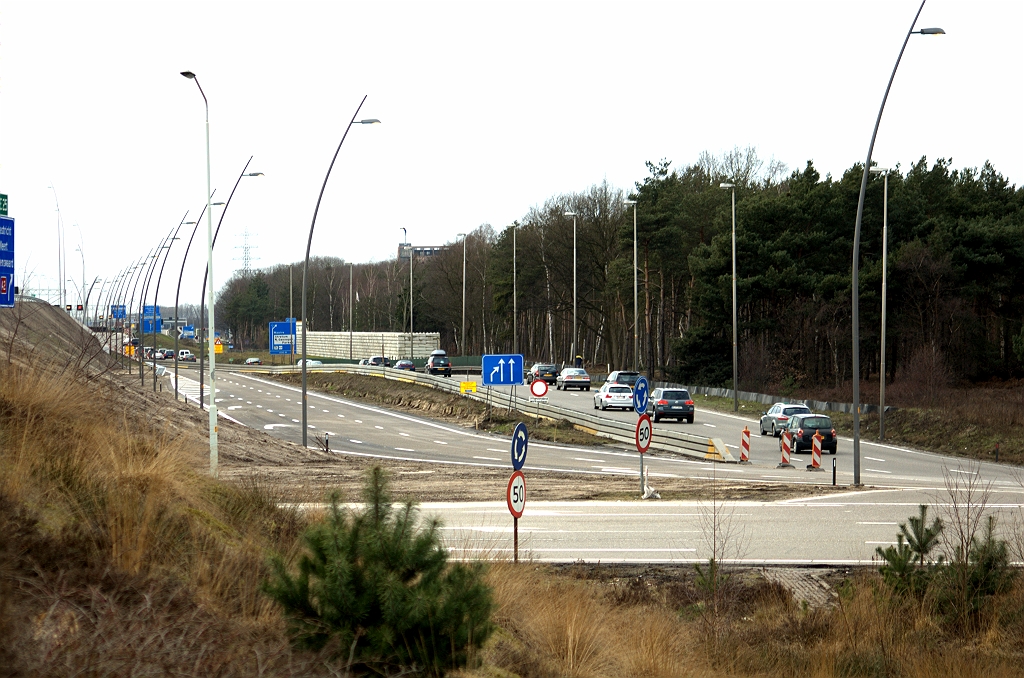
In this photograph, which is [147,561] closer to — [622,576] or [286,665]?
[286,665]

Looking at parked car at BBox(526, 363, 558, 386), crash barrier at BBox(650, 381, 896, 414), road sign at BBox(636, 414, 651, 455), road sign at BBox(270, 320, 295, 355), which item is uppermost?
road sign at BBox(270, 320, 295, 355)

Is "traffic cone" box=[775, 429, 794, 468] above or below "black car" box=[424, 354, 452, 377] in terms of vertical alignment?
below

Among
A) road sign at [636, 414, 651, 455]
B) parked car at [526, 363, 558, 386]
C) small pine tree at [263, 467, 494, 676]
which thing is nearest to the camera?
small pine tree at [263, 467, 494, 676]

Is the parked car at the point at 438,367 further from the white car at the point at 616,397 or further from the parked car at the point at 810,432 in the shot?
the parked car at the point at 810,432

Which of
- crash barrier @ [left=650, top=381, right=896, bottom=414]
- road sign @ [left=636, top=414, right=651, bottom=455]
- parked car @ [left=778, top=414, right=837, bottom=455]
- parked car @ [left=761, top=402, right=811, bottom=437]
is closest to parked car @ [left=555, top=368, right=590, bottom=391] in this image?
crash barrier @ [left=650, top=381, right=896, bottom=414]

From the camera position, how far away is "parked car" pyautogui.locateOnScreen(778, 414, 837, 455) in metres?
37.0

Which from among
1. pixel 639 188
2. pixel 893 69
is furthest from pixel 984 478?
pixel 639 188

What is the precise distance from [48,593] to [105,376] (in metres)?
6.92

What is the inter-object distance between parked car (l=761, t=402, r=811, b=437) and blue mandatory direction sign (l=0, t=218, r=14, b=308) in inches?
1190

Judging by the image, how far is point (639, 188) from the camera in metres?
79.6

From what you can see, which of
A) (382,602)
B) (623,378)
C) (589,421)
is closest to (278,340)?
(623,378)

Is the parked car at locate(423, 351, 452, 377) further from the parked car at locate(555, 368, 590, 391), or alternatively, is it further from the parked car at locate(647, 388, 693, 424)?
the parked car at locate(647, 388, 693, 424)

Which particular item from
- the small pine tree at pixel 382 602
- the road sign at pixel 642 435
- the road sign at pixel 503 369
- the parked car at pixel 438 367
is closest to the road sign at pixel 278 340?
the parked car at pixel 438 367

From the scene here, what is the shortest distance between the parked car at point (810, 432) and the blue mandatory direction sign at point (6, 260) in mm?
25979
